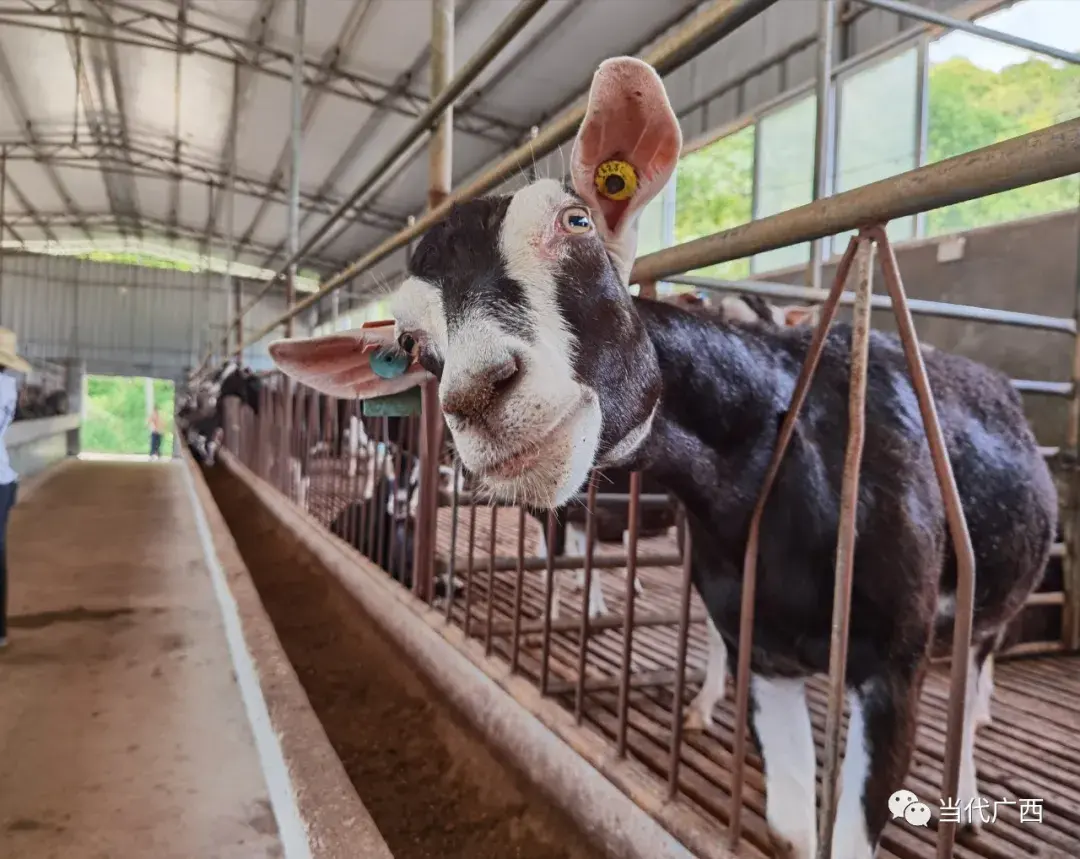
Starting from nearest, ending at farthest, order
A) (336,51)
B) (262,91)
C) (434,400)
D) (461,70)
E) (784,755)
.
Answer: (784,755) < (461,70) < (434,400) < (336,51) < (262,91)

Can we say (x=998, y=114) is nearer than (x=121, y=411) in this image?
Yes

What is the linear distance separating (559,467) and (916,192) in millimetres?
604

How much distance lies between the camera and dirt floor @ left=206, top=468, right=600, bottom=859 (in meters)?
1.95

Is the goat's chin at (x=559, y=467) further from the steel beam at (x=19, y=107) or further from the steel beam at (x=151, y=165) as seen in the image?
the steel beam at (x=151, y=165)

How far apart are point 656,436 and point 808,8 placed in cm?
815

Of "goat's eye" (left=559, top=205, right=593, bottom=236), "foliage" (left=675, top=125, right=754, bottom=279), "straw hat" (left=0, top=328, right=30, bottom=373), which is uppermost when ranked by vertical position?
"foliage" (left=675, top=125, right=754, bottom=279)

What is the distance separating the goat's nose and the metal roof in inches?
237

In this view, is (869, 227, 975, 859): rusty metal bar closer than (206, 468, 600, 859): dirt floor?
Yes

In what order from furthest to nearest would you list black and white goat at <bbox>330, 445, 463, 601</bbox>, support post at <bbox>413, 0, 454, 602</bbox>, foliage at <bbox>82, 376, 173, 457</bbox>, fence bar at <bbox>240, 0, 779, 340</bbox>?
foliage at <bbox>82, 376, 173, 457</bbox> → black and white goat at <bbox>330, 445, 463, 601</bbox> → support post at <bbox>413, 0, 454, 602</bbox> → fence bar at <bbox>240, 0, 779, 340</bbox>

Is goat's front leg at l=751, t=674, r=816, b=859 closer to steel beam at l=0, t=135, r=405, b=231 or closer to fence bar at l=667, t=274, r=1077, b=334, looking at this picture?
fence bar at l=667, t=274, r=1077, b=334

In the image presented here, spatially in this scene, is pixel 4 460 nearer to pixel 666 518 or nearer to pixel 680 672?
pixel 680 672

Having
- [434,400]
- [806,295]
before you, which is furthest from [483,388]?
[434,400]

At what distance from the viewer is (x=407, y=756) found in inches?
96.7

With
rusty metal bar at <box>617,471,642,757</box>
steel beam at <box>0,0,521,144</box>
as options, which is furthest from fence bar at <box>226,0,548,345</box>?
steel beam at <box>0,0,521,144</box>
